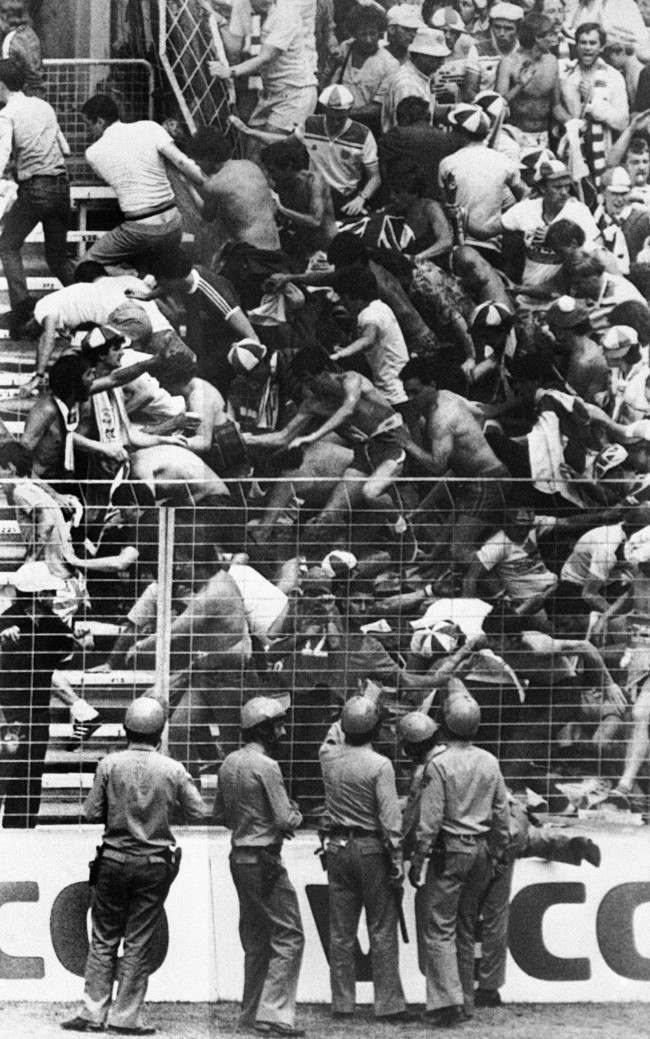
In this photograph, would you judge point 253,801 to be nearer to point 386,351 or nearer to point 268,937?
point 268,937

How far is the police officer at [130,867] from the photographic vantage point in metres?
7.12

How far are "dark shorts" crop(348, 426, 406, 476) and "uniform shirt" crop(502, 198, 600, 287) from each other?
994 millimetres

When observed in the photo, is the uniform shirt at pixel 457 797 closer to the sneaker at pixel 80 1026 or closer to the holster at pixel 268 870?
the holster at pixel 268 870

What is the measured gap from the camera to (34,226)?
812 centimetres

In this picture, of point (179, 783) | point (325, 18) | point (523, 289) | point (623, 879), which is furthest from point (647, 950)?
point (325, 18)

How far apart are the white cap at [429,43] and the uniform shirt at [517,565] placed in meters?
2.27

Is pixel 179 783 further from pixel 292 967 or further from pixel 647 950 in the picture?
pixel 647 950

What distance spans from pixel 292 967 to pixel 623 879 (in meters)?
1.51

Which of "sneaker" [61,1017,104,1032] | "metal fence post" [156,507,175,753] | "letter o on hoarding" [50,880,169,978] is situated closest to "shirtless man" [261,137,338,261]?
"metal fence post" [156,507,175,753]

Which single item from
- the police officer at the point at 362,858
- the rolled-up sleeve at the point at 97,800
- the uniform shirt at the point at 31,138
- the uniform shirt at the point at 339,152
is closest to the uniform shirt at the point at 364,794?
the police officer at the point at 362,858

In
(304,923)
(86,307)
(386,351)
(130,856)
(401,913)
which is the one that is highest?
(86,307)

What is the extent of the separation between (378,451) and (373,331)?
562 mm

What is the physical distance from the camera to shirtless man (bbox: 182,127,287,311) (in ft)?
26.7

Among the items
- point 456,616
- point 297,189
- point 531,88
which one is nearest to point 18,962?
point 456,616
